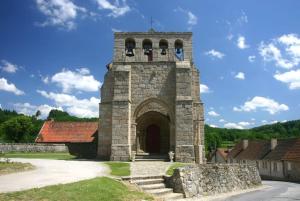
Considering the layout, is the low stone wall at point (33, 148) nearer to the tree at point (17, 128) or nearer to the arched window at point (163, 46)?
the arched window at point (163, 46)

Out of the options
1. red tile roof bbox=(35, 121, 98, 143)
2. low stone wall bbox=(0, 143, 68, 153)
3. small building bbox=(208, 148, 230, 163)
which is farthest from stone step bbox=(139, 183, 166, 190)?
small building bbox=(208, 148, 230, 163)

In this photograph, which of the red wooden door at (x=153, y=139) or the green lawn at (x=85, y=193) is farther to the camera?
the red wooden door at (x=153, y=139)

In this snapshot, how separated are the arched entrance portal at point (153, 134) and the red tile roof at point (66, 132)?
1167 cm

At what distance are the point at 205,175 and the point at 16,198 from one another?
28.2 ft

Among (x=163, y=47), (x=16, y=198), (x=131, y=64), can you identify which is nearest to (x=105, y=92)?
(x=131, y=64)

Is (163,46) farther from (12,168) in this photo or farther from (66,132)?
(66,132)

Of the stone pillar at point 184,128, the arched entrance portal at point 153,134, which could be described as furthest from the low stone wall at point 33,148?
the stone pillar at point 184,128

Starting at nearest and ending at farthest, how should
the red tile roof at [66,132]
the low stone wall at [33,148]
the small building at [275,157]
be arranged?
the low stone wall at [33,148]
the small building at [275,157]
the red tile roof at [66,132]

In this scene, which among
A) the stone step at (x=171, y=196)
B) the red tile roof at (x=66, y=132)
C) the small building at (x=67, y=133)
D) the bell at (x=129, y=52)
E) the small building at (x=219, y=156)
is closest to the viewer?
the stone step at (x=171, y=196)

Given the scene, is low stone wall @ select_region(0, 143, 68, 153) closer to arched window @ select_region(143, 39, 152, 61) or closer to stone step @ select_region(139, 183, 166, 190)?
arched window @ select_region(143, 39, 152, 61)

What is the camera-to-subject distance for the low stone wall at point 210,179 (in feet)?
43.2

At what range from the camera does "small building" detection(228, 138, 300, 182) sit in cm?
3702

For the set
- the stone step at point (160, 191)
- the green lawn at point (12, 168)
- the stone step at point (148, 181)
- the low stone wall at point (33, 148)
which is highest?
the low stone wall at point (33, 148)

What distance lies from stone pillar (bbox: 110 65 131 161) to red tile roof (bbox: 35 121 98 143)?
55.5ft
